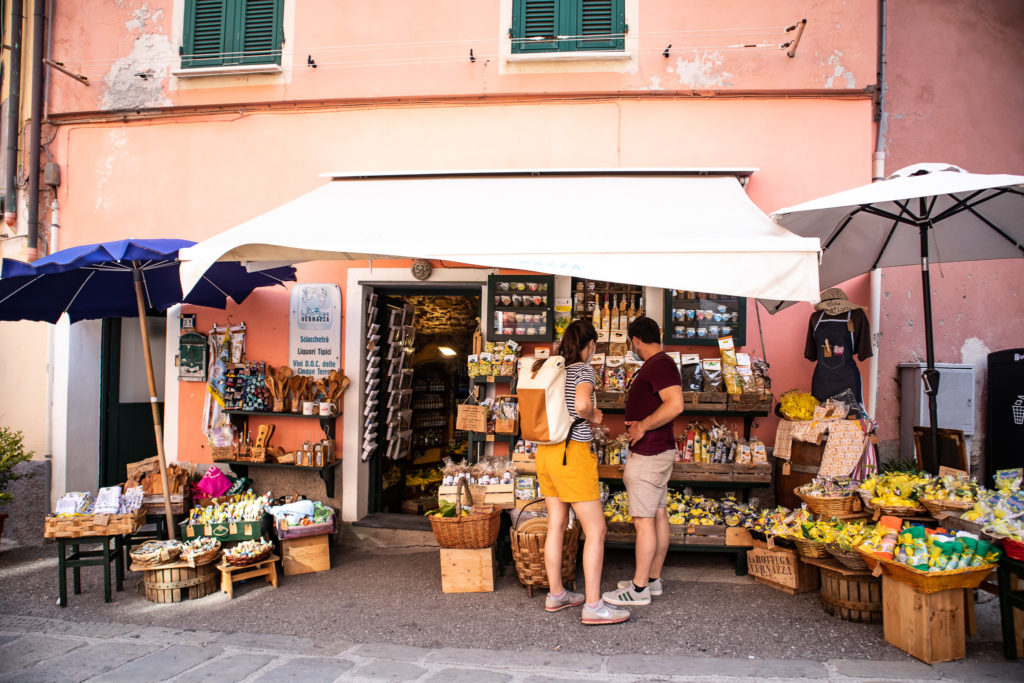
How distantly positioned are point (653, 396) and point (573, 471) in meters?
0.81

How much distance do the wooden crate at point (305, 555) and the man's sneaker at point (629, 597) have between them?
260 centimetres

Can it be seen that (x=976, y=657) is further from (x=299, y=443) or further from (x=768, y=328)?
(x=299, y=443)

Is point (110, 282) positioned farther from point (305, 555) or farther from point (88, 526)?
point (305, 555)

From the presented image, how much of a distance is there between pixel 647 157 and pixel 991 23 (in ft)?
13.4

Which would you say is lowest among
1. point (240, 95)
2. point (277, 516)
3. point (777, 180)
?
point (277, 516)

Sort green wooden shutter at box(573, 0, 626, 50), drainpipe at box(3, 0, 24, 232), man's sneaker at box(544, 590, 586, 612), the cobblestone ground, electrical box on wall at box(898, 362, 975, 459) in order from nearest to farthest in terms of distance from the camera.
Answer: the cobblestone ground
man's sneaker at box(544, 590, 586, 612)
electrical box on wall at box(898, 362, 975, 459)
green wooden shutter at box(573, 0, 626, 50)
drainpipe at box(3, 0, 24, 232)

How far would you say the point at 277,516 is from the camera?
17.9 feet

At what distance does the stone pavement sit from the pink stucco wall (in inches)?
146

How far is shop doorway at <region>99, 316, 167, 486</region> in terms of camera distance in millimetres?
7152

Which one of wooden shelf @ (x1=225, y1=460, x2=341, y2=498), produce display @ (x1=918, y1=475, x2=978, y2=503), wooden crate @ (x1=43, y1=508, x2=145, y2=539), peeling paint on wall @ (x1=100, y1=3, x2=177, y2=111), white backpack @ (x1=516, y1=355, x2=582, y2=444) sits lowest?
wooden crate @ (x1=43, y1=508, x2=145, y2=539)

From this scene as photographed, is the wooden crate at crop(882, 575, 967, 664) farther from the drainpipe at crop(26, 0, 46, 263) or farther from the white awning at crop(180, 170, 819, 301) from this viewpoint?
the drainpipe at crop(26, 0, 46, 263)

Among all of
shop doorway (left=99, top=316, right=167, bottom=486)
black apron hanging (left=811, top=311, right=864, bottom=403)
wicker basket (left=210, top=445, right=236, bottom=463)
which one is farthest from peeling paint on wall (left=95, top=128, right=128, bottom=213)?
black apron hanging (left=811, top=311, right=864, bottom=403)

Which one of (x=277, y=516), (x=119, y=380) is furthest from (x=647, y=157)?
(x=119, y=380)

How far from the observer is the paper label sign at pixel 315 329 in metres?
6.47
